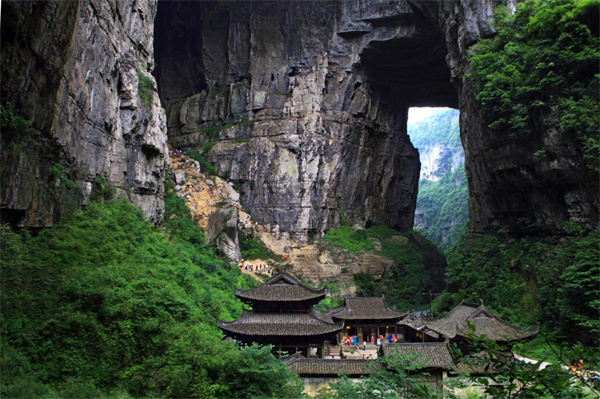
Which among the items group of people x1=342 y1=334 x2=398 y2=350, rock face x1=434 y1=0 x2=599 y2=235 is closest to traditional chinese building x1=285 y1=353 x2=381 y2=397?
group of people x1=342 y1=334 x2=398 y2=350

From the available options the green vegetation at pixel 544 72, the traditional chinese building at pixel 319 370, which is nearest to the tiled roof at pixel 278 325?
the traditional chinese building at pixel 319 370

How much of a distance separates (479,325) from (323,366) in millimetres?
9076

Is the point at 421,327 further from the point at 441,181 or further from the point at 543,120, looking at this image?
the point at 441,181

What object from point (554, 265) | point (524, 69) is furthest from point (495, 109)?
point (554, 265)

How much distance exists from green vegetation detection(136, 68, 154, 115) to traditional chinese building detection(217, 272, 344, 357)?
1396 centimetres

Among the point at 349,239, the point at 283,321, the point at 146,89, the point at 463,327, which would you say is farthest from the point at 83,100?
the point at 349,239

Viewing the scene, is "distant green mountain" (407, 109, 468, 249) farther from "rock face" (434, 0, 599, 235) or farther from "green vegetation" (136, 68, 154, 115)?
"green vegetation" (136, 68, 154, 115)

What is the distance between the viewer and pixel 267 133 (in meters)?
49.5

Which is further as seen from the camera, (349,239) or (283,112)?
(283,112)

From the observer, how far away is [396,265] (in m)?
47.5

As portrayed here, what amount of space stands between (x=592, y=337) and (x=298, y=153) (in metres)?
32.0

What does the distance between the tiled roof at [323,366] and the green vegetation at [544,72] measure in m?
16.2

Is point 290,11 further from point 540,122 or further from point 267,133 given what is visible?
point 540,122

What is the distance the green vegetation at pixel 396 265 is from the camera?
146 ft
